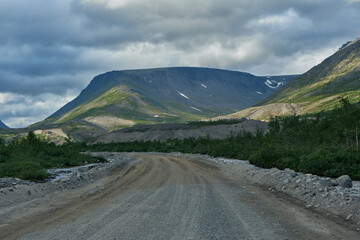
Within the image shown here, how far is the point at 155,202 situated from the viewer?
13.0m

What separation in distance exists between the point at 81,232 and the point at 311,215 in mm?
7274

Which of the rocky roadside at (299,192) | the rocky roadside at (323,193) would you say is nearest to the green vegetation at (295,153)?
the rocky roadside at (299,192)

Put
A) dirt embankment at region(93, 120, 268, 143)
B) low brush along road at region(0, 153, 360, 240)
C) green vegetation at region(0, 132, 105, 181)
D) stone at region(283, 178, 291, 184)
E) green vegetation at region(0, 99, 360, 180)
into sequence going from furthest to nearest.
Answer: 1. dirt embankment at region(93, 120, 268, 143)
2. green vegetation at region(0, 99, 360, 180)
3. green vegetation at region(0, 132, 105, 181)
4. stone at region(283, 178, 291, 184)
5. low brush along road at region(0, 153, 360, 240)

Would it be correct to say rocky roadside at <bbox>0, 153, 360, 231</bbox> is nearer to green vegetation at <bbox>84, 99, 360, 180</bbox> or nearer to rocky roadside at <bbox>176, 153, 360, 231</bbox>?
rocky roadside at <bbox>176, 153, 360, 231</bbox>

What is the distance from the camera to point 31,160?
30.8m

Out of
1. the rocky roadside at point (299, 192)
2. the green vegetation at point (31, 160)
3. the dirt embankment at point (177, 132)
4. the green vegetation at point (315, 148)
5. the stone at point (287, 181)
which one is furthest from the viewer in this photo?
the dirt embankment at point (177, 132)

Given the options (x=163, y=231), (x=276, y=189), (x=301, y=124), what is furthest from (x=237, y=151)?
(x=163, y=231)

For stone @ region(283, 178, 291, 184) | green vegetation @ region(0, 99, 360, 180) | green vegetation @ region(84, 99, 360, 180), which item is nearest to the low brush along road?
stone @ region(283, 178, 291, 184)

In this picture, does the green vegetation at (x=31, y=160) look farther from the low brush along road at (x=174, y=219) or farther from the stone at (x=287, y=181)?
the stone at (x=287, y=181)

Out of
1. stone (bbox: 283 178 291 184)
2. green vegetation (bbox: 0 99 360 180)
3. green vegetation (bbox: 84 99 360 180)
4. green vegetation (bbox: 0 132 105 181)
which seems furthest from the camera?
green vegetation (bbox: 84 99 360 180)

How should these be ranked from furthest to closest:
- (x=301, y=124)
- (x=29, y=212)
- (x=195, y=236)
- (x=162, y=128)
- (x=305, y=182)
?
(x=162, y=128) → (x=301, y=124) → (x=305, y=182) → (x=29, y=212) → (x=195, y=236)

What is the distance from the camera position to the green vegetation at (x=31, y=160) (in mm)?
22306

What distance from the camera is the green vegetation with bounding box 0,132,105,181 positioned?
22.3m

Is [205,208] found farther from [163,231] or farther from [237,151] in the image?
[237,151]
